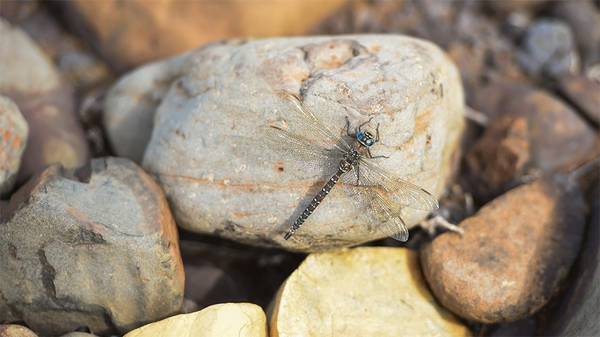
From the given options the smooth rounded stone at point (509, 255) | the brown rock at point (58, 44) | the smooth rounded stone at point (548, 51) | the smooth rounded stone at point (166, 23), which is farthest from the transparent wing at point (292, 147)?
the smooth rounded stone at point (548, 51)

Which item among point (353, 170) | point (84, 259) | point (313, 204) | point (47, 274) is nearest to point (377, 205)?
point (353, 170)

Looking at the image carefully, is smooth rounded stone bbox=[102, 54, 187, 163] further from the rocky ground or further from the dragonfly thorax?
the dragonfly thorax

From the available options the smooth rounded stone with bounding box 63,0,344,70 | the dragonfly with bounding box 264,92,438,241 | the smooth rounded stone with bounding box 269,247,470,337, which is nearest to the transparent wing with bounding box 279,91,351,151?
the dragonfly with bounding box 264,92,438,241

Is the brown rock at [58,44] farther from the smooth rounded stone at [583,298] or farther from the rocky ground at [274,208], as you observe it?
the smooth rounded stone at [583,298]

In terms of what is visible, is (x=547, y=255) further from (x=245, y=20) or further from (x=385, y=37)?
(x=245, y=20)

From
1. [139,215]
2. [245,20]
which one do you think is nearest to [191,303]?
[139,215]
